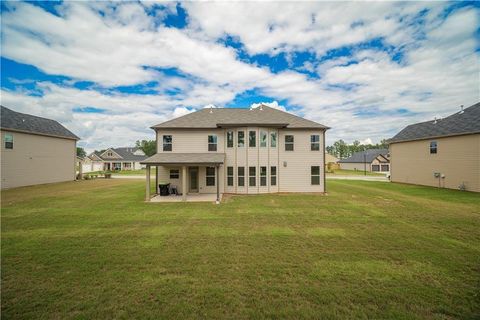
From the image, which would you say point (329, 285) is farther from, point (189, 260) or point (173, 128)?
point (173, 128)

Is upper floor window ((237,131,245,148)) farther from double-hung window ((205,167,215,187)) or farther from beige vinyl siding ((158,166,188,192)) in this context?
beige vinyl siding ((158,166,188,192))

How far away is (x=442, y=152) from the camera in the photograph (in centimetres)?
2131

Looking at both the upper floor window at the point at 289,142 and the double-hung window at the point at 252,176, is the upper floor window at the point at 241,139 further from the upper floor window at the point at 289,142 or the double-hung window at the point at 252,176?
the upper floor window at the point at 289,142

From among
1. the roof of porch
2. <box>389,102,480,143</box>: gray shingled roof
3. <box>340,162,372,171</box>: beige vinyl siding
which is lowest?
<box>340,162,372,171</box>: beige vinyl siding

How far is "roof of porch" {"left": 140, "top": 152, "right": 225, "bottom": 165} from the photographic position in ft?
48.6

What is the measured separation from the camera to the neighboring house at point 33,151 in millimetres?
20439

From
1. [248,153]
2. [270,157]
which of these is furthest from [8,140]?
[270,157]

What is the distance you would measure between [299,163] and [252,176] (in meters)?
4.27

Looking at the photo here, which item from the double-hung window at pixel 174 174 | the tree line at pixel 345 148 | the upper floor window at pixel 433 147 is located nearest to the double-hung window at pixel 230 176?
the double-hung window at pixel 174 174

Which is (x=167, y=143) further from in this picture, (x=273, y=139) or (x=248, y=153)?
(x=273, y=139)

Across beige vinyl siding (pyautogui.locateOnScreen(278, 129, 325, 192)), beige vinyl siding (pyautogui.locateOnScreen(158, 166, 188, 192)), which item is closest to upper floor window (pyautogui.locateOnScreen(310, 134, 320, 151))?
beige vinyl siding (pyautogui.locateOnScreen(278, 129, 325, 192))

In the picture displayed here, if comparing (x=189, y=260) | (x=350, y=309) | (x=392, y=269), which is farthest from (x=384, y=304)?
(x=189, y=260)

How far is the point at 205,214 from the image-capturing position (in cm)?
1116

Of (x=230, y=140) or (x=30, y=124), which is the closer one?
(x=230, y=140)
